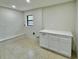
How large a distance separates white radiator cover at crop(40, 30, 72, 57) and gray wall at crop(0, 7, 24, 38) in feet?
8.64

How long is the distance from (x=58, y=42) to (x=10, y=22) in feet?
12.2

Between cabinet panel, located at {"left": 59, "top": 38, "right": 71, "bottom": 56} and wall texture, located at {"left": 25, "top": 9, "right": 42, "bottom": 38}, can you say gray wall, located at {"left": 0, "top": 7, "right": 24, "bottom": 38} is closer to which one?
wall texture, located at {"left": 25, "top": 9, "right": 42, "bottom": 38}

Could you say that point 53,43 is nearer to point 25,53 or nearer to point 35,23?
point 25,53

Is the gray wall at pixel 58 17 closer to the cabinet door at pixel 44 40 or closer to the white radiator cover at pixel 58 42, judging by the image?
the white radiator cover at pixel 58 42

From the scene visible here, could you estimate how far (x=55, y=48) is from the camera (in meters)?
3.28

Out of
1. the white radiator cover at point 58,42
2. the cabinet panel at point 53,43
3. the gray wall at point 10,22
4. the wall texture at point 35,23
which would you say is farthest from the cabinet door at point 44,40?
the gray wall at point 10,22

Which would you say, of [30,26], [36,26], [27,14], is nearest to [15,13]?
[27,14]

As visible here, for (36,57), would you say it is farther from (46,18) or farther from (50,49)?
(46,18)

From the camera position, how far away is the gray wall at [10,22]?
4.77 m

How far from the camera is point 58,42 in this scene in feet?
10.3

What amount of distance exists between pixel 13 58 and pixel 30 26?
3.45 metres

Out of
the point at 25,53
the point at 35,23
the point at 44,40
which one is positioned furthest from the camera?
the point at 35,23

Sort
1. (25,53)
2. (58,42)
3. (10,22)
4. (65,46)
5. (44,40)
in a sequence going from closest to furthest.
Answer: (65,46) → (58,42) → (25,53) → (44,40) → (10,22)

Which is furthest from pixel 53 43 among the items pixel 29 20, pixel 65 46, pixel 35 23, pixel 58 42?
pixel 29 20
